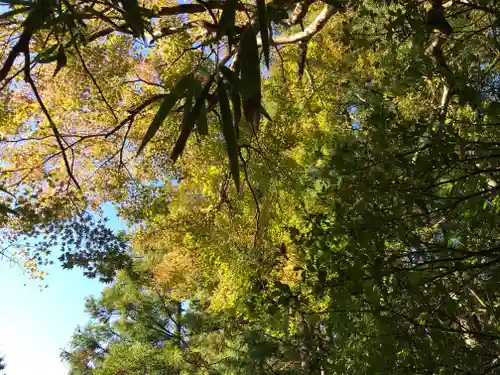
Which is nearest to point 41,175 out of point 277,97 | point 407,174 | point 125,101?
point 125,101

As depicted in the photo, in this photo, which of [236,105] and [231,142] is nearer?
[231,142]

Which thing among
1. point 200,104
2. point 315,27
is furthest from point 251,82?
point 315,27

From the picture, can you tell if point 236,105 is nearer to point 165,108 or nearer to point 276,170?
point 165,108

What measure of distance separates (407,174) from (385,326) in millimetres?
708

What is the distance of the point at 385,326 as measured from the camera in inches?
72.1

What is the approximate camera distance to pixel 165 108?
1.46 meters

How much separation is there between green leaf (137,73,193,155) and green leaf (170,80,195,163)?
0.9 inches

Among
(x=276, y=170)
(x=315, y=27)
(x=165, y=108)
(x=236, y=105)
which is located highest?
(x=276, y=170)

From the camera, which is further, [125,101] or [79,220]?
[125,101]

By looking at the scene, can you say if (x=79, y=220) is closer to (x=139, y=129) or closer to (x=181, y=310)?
(x=139, y=129)

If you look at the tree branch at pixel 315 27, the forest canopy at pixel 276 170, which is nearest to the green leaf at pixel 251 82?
the forest canopy at pixel 276 170

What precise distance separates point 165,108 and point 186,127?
13 cm

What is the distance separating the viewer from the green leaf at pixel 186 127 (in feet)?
4.42

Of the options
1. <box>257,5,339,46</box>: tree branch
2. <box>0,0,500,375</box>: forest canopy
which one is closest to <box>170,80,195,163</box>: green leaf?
<box>0,0,500,375</box>: forest canopy
